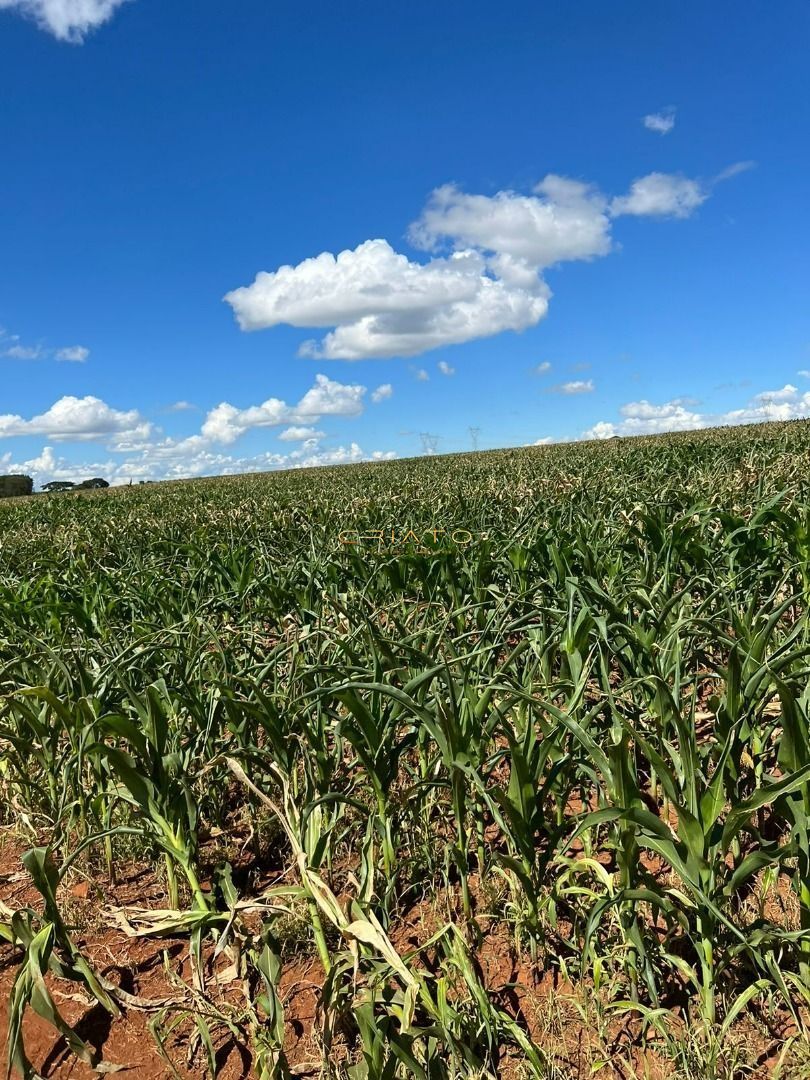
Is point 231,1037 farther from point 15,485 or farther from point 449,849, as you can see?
point 15,485

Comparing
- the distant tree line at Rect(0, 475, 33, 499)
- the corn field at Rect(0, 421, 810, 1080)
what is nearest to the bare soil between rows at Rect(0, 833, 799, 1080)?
the corn field at Rect(0, 421, 810, 1080)

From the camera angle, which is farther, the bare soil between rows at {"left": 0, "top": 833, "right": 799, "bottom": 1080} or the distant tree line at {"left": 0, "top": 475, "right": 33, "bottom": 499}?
the distant tree line at {"left": 0, "top": 475, "right": 33, "bottom": 499}

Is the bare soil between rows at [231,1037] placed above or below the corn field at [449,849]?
below

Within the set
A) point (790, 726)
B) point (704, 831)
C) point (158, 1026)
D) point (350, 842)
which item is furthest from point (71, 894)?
point (790, 726)

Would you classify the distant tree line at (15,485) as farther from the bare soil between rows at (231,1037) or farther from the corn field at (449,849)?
the bare soil between rows at (231,1037)

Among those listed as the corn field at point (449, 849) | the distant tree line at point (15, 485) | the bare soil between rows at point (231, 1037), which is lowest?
the bare soil between rows at point (231, 1037)

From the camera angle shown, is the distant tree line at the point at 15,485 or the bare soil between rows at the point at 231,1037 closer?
the bare soil between rows at the point at 231,1037

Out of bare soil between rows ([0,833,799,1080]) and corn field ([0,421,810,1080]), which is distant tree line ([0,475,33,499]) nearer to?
corn field ([0,421,810,1080])

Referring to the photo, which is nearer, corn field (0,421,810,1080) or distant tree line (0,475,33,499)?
corn field (0,421,810,1080)

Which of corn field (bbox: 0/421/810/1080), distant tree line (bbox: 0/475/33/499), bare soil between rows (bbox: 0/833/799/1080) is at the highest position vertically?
distant tree line (bbox: 0/475/33/499)

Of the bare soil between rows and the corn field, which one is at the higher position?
the corn field

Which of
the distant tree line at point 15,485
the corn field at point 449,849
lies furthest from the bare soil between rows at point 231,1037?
the distant tree line at point 15,485

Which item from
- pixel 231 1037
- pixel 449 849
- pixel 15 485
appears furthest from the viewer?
pixel 15 485

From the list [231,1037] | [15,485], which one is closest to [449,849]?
[231,1037]
